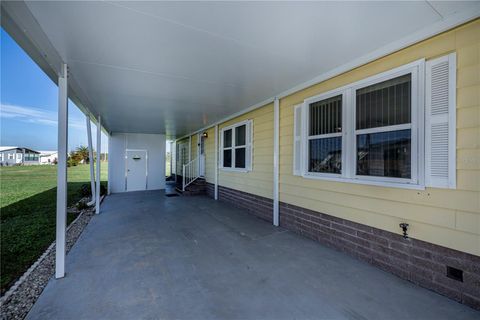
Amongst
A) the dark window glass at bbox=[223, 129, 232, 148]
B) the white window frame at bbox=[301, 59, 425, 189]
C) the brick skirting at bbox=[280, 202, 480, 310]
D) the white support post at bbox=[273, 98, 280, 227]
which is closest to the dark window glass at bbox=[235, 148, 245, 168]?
the dark window glass at bbox=[223, 129, 232, 148]

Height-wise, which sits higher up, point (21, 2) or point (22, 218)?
point (21, 2)

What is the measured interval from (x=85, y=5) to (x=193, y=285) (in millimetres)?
2933

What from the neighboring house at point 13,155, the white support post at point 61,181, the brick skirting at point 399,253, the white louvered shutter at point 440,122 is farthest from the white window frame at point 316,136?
the neighboring house at point 13,155

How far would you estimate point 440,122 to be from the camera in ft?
7.33

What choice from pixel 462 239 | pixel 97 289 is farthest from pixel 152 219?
pixel 462 239

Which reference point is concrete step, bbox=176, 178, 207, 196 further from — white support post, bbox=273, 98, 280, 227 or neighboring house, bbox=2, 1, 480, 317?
neighboring house, bbox=2, 1, 480, 317

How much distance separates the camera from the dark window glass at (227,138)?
22.9 feet

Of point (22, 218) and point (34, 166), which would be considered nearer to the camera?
point (22, 218)

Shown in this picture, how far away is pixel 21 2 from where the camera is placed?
1782 millimetres

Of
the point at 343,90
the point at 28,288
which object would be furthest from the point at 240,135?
the point at 28,288

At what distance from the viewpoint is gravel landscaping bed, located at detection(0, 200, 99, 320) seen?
1.98 metres

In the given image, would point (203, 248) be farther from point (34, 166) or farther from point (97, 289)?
point (34, 166)

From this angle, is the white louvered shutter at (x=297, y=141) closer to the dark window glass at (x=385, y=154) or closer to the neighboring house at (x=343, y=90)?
the neighboring house at (x=343, y=90)

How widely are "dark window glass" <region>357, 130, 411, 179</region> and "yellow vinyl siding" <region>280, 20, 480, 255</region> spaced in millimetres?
222
